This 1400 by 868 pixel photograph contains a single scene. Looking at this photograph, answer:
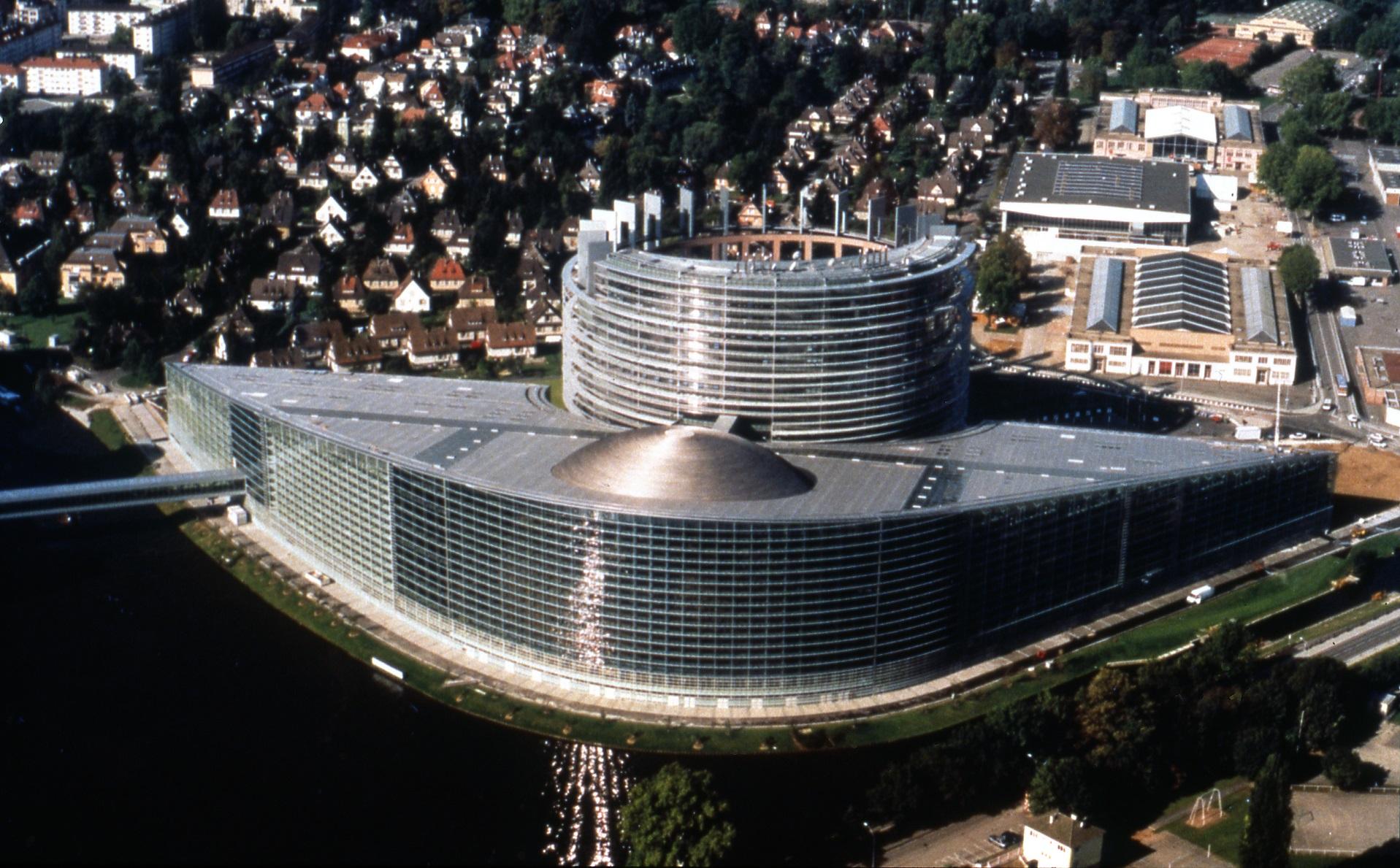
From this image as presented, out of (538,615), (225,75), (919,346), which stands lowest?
(538,615)

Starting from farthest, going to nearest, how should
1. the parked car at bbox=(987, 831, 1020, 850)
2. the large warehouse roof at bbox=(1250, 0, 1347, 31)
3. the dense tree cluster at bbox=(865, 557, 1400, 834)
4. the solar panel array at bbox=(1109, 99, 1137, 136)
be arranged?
the large warehouse roof at bbox=(1250, 0, 1347, 31) → the solar panel array at bbox=(1109, 99, 1137, 136) → the dense tree cluster at bbox=(865, 557, 1400, 834) → the parked car at bbox=(987, 831, 1020, 850)

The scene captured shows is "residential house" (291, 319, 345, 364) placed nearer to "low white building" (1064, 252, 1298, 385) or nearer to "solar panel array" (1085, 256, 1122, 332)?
"low white building" (1064, 252, 1298, 385)

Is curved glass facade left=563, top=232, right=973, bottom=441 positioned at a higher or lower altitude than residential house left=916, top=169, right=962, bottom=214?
lower

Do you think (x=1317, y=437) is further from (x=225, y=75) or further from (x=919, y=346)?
(x=225, y=75)

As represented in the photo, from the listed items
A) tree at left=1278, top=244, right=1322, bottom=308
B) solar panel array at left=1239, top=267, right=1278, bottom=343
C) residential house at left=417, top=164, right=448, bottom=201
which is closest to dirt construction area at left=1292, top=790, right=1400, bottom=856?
solar panel array at left=1239, top=267, right=1278, bottom=343

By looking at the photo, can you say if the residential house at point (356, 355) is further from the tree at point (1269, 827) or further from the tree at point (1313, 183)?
the tree at point (1313, 183)

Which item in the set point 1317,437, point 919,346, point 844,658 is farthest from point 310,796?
point 1317,437
